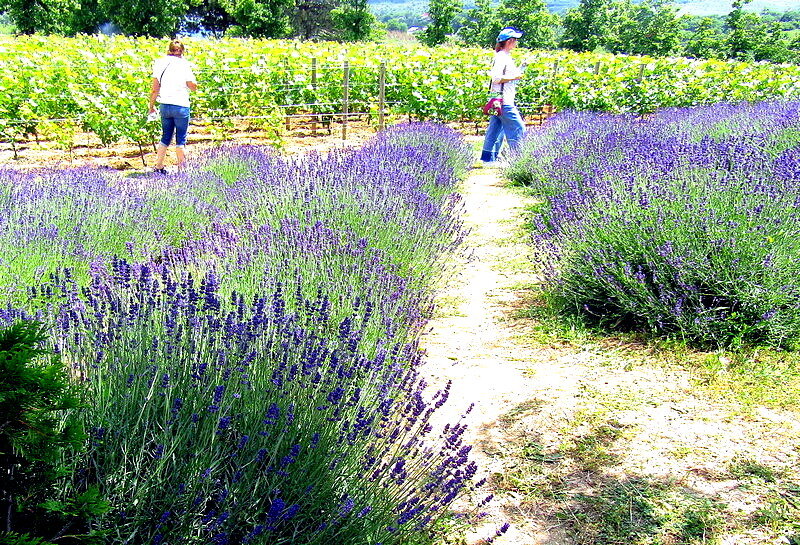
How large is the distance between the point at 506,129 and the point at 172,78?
424 cm

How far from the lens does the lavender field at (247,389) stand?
183 cm

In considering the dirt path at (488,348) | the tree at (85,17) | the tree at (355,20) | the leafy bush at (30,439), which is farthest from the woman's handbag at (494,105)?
the tree at (85,17)

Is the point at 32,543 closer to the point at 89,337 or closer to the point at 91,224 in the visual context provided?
the point at 89,337

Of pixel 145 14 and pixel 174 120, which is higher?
pixel 145 14

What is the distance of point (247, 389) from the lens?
2.21 m

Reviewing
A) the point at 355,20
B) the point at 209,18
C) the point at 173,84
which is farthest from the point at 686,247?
the point at 209,18

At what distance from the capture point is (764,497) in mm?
2492

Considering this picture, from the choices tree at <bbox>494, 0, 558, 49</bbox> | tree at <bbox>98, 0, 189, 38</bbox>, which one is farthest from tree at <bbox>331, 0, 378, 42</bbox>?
tree at <bbox>494, 0, 558, 49</bbox>

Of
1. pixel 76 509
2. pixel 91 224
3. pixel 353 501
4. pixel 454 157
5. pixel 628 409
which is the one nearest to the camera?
pixel 76 509

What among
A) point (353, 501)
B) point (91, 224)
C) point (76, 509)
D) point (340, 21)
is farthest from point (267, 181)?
point (340, 21)

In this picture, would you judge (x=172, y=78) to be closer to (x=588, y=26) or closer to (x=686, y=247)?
(x=686, y=247)

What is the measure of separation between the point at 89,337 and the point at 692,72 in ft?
53.5

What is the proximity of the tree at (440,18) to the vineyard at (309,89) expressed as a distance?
4045 centimetres

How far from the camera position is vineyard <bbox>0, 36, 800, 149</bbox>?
10320 millimetres
